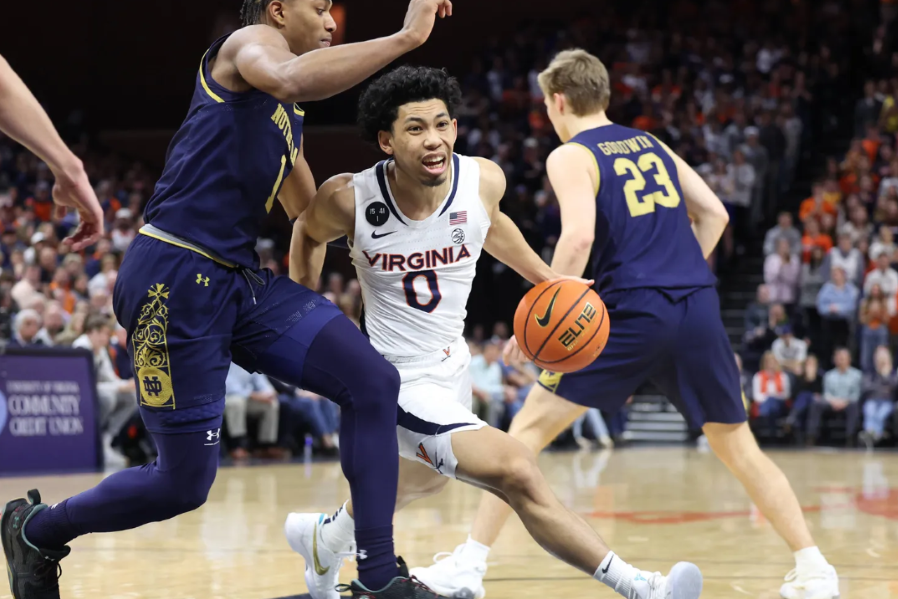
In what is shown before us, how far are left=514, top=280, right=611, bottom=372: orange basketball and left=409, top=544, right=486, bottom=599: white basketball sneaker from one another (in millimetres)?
869

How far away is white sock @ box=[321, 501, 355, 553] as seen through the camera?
425 centimetres

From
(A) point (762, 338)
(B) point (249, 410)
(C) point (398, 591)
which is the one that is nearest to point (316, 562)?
(C) point (398, 591)

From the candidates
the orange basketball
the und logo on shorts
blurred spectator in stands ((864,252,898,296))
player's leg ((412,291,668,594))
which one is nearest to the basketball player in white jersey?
the orange basketball

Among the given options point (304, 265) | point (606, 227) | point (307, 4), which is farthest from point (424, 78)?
point (606, 227)

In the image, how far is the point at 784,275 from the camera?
623 inches

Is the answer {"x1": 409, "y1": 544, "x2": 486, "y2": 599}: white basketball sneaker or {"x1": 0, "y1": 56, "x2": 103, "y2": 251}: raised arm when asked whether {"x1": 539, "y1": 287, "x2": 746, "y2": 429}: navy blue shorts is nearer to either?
{"x1": 409, "y1": 544, "x2": 486, "y2": 599}: white basketball sneaker

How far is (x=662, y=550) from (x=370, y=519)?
2453mm

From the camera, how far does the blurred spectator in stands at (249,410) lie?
1185 centimetres

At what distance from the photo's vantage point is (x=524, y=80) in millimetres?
21203

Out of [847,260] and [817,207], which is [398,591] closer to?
[847,260]

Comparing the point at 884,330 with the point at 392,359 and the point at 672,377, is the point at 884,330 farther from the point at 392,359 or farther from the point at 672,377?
the point at 392,359

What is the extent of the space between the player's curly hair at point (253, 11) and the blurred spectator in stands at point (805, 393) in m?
12.1

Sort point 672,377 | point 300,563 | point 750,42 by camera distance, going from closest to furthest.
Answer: point 672,377, point 300,563, point 750,42

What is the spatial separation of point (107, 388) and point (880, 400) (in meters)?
9.17
